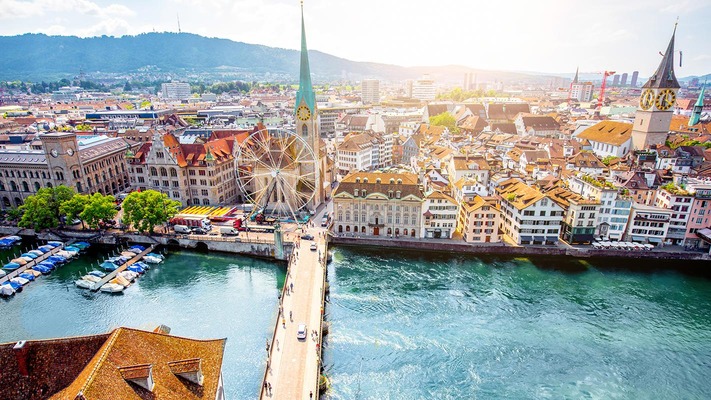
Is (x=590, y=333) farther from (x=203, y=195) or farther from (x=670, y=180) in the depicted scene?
(x=203, y=195)

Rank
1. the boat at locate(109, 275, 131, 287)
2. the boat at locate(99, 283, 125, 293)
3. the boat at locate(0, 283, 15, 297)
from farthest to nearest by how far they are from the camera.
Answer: the boat at locate(109, 275, 131, 287)
the boat at locate(99, 283, 125, 293)
the boat at locate(0, 283, 15, 297)

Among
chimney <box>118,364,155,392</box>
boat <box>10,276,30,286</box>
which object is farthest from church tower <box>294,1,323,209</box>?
chimney <box>118,364,155,392</box>

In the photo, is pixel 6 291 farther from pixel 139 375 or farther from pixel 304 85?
pixel 304 85

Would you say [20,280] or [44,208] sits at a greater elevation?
[44,208]

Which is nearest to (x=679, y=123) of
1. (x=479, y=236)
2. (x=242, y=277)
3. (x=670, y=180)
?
(x=670, y=180)

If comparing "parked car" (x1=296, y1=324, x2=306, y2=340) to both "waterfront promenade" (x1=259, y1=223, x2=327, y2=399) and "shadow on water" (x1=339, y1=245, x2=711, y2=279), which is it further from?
"shadow on water" (x1=339, y1=245, x2=711, y2=279)

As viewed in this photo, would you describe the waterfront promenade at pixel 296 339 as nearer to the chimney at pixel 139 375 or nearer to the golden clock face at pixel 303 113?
the chimney at pixel 139 375

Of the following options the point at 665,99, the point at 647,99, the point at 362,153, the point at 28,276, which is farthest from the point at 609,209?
the point at 28,276
